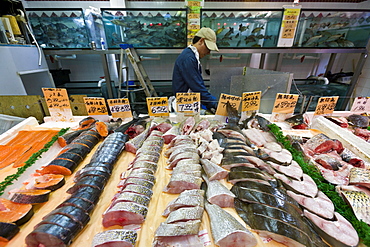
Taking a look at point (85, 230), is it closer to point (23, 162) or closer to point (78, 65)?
point (23, 162)

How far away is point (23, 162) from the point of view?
5.97 feet

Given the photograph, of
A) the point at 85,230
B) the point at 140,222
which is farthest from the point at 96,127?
the point at 140,222

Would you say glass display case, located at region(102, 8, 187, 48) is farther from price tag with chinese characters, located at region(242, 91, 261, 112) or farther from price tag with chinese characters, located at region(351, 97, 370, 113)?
price tag with chinese characters, located at region(351, 97, 370, 113)

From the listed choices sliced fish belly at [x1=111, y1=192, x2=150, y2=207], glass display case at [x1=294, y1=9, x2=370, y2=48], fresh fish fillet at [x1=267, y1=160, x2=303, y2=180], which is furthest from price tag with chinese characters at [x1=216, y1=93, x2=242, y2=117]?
glass display case at [x1=294, y1=9, x2=370, y2=48]

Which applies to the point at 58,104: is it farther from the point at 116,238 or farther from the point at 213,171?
the point at 213,171

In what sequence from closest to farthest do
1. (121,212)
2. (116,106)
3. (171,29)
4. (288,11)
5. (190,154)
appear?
(121,212) → (190,154) → (116,106) → (288,11) → (171,29)

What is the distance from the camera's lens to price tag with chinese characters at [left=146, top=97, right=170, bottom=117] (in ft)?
8.12

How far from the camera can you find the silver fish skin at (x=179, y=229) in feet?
3.58

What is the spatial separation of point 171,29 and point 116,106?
365 centimetres

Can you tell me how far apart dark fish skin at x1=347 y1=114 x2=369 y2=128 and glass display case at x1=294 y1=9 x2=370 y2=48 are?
3345 millimetres

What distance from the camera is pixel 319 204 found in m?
1.27

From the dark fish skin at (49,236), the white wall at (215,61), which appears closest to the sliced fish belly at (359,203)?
the dark fish skin at (49,236)

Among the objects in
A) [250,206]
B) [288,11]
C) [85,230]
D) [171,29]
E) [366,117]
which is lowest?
[85,230]

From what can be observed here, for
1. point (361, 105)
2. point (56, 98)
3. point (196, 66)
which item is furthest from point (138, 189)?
point (361, 105)
